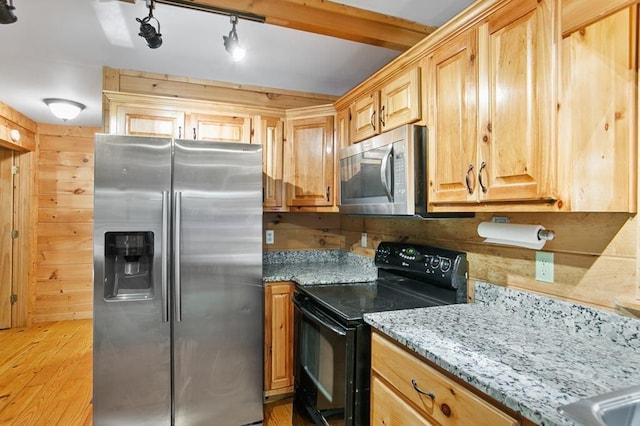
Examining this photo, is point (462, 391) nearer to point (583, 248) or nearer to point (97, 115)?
point (583, 248)

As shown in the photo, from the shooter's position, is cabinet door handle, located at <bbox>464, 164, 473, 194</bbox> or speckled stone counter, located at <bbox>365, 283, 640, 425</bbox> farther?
cabinet door handle, located at <bbox>464, 164, 473, 194</bbox>

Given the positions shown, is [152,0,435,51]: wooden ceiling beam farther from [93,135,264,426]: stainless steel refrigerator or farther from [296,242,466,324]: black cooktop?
[296,242,466,324]: black cooktop

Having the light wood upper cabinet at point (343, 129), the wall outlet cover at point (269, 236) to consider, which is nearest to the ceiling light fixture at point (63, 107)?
the wall outlet cover at point (269, 236)

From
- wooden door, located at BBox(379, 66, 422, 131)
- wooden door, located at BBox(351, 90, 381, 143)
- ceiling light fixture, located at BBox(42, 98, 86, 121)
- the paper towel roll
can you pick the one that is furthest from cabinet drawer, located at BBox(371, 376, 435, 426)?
ceiling light fixture, located at BBox(42, 98, 86, 121)

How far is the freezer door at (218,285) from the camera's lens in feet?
6.81

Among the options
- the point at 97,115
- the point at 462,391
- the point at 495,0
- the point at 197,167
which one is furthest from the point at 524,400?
the point at 97,115

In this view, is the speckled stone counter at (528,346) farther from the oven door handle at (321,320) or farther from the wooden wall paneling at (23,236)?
the wooden wall paneling at (23,236)

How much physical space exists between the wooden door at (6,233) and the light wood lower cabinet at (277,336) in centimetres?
374

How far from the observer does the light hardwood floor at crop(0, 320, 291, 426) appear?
2354 mm

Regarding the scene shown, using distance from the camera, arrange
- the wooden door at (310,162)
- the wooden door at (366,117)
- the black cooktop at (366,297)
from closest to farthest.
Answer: the black cooktop at (366,297)
the wooden door at (366,117)
the wooden door at (310,162)

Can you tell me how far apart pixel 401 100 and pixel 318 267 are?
59.4 inches

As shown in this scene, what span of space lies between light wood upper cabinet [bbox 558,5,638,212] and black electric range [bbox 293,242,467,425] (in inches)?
29.4

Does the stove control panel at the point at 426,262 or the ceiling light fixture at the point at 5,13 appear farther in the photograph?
the stove control panel at the point at 426,262

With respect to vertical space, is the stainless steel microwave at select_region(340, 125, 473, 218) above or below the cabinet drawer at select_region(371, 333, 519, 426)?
above
